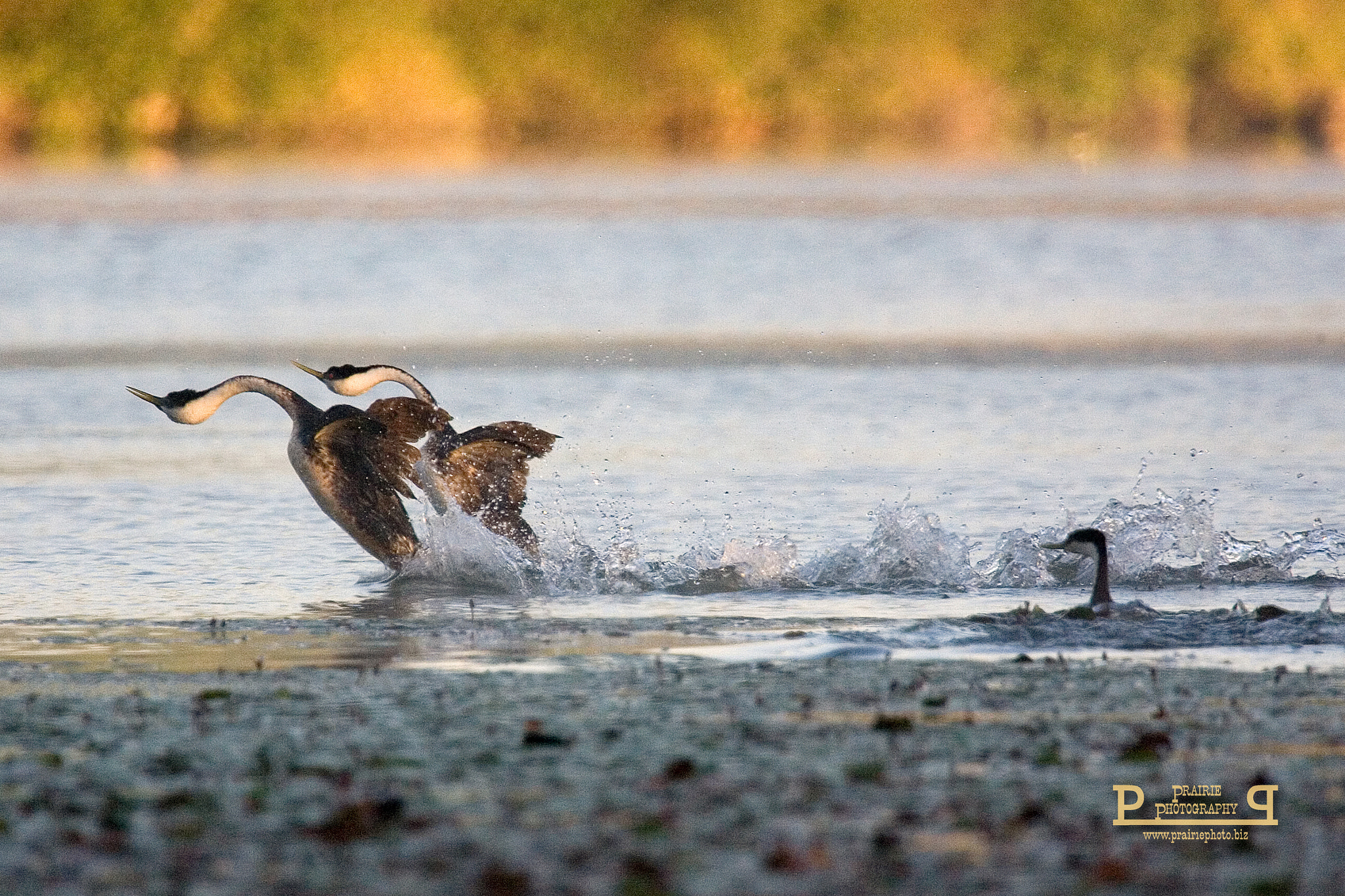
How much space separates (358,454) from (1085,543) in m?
3.58

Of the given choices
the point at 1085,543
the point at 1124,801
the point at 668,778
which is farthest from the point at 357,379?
the point at 1124,801

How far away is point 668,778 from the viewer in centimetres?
642

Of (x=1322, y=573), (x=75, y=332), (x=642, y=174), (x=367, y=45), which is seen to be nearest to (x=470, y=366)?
(x=75, y=332)

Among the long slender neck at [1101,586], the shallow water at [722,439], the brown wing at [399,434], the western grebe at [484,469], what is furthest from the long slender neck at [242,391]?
the long slender neck at [1101,586]

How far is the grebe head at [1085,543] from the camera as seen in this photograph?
29.2 ft

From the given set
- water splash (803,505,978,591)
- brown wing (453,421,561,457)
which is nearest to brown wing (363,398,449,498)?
brown wing (453,421,561,457)

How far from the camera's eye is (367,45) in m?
66.7

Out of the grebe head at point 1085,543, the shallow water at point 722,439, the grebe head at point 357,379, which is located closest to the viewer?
the grebe head at point 1085,543

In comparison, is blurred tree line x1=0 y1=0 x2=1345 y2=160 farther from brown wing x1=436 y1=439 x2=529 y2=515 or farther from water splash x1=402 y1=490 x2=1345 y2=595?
water splash x1=402 y1=490 x2=1345 y2=595

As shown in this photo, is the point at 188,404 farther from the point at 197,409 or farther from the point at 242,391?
the point at 242,391

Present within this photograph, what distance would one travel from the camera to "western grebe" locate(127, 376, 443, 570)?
1076 centimetres

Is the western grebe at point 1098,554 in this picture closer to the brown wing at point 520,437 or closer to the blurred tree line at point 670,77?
the brown wing at point 520,437

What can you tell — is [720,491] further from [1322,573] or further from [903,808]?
[903,808]

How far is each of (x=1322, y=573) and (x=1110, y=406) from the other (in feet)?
20.3
